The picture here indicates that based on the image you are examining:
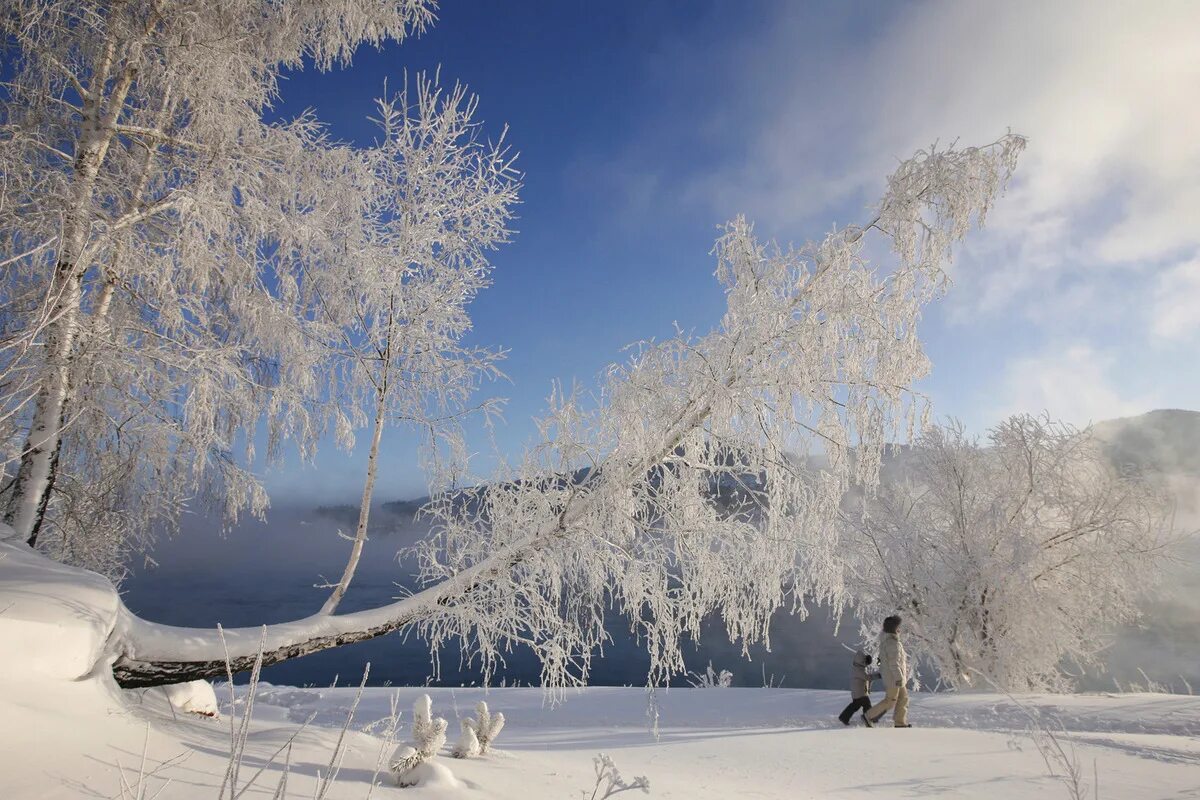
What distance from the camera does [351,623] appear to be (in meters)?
4.97

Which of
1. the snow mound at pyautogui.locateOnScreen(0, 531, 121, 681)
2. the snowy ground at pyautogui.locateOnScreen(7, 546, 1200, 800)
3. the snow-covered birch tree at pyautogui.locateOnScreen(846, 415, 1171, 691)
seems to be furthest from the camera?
the snow-covered birch tree at pyautogui.locateOnScreen(846, 415, 1171, 691)

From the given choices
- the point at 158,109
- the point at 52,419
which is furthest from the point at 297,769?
the point at 158,109

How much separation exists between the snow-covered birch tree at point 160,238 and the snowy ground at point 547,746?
1396mm

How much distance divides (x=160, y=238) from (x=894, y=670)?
868 cm

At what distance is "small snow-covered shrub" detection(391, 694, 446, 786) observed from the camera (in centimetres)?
338

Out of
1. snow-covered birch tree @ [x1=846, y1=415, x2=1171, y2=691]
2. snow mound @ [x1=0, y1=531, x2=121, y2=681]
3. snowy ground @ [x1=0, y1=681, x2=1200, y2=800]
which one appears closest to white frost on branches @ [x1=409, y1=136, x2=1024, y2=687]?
snowy ground @ [x1=0, y1=681, x2=1200, y2=800]

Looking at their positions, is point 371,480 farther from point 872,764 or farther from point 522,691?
point 522,691

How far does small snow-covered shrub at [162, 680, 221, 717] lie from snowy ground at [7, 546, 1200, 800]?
90mm

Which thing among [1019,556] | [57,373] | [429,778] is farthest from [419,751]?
[1019,556]

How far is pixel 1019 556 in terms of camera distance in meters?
12.0

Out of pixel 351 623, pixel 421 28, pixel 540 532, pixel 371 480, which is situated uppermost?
pixel 421 28

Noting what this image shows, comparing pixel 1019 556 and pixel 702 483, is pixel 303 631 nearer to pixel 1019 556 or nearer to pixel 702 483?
pixel 702 483

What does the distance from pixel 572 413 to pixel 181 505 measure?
3801mm

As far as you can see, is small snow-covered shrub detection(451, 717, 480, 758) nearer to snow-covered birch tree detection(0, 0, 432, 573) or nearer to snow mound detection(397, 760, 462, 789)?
snow mound detection(397, 760, 462, 789)
